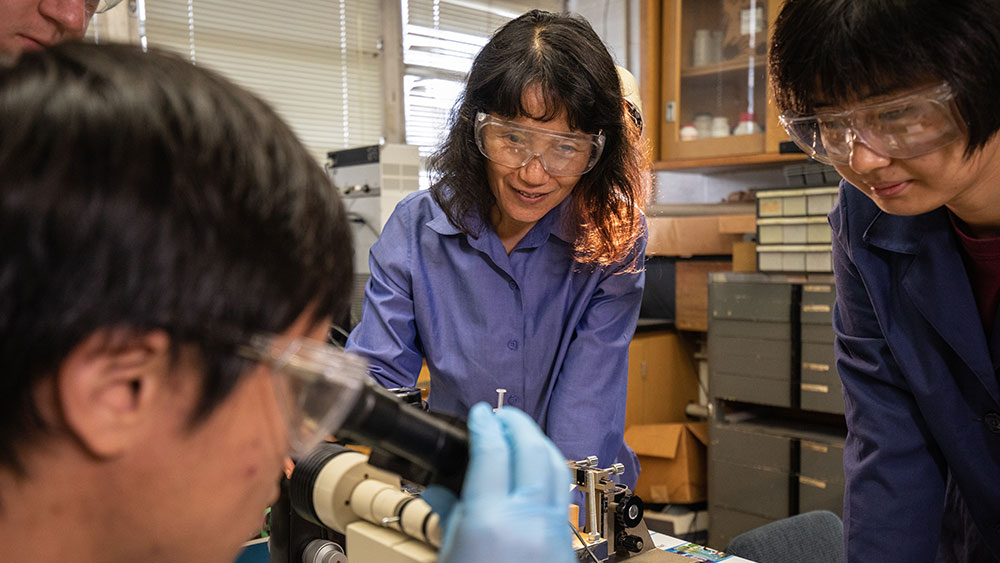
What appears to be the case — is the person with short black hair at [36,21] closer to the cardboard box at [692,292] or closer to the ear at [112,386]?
the ear at [112,386]

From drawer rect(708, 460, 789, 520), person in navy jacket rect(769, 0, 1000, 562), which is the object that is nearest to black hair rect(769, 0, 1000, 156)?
person in navy jacket rect(769, 0, 1000, 562)

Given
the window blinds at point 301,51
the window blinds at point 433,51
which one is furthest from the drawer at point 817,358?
the window blinds at point 301,51

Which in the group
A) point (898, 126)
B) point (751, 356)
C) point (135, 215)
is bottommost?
point (751, 356)

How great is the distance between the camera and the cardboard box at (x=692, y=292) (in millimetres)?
3725

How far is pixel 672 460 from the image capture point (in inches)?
140

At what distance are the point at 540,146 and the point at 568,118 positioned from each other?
7cm

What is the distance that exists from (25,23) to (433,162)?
33.1 inches

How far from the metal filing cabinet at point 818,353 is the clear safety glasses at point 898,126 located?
6.88ft

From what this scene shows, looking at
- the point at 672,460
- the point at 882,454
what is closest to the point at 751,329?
the point at 672,460

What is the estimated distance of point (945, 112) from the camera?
1006 millimetres

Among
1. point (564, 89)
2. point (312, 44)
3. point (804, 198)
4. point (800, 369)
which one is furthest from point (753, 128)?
point (564, 89)

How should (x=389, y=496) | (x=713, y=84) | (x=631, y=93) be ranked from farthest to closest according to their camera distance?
(x=713, y=84), (x=631, y=93), (x=389, y=496)

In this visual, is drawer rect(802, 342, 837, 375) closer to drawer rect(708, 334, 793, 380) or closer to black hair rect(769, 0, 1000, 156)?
drawer rect(708, 334, 793, 380)

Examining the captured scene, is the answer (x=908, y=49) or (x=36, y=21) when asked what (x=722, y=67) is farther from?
(x=36, y=21)
